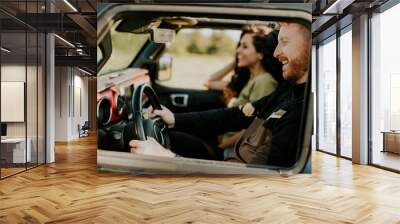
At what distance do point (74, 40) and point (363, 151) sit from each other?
851cm

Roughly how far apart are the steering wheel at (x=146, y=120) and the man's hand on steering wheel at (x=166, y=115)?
0.17 ft

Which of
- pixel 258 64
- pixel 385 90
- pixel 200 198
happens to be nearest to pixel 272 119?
pixel 258 64

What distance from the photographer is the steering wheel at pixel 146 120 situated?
6.56 m

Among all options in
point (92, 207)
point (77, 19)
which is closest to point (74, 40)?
point (77, 19)

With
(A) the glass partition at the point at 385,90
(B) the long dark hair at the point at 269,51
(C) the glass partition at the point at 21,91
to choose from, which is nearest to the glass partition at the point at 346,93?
(A) the glass partition at the point at 385,90

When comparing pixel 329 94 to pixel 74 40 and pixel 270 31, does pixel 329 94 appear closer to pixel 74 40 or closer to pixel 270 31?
pixel 270 31

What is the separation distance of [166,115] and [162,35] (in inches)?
54.9

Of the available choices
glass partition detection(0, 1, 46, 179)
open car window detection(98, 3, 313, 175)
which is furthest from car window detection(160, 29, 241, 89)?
glass partition detection(0, 1, 46, 179)

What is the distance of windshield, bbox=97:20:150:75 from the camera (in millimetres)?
6566

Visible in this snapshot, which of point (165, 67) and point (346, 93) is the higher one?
point (165, 67)

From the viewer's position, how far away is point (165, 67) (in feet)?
21.6

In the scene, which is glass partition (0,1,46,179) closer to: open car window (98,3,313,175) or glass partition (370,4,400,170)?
open car window (98,3,313,175)

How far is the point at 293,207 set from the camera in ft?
14.2

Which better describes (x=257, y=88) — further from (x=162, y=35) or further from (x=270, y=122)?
(x=162, y=35)
